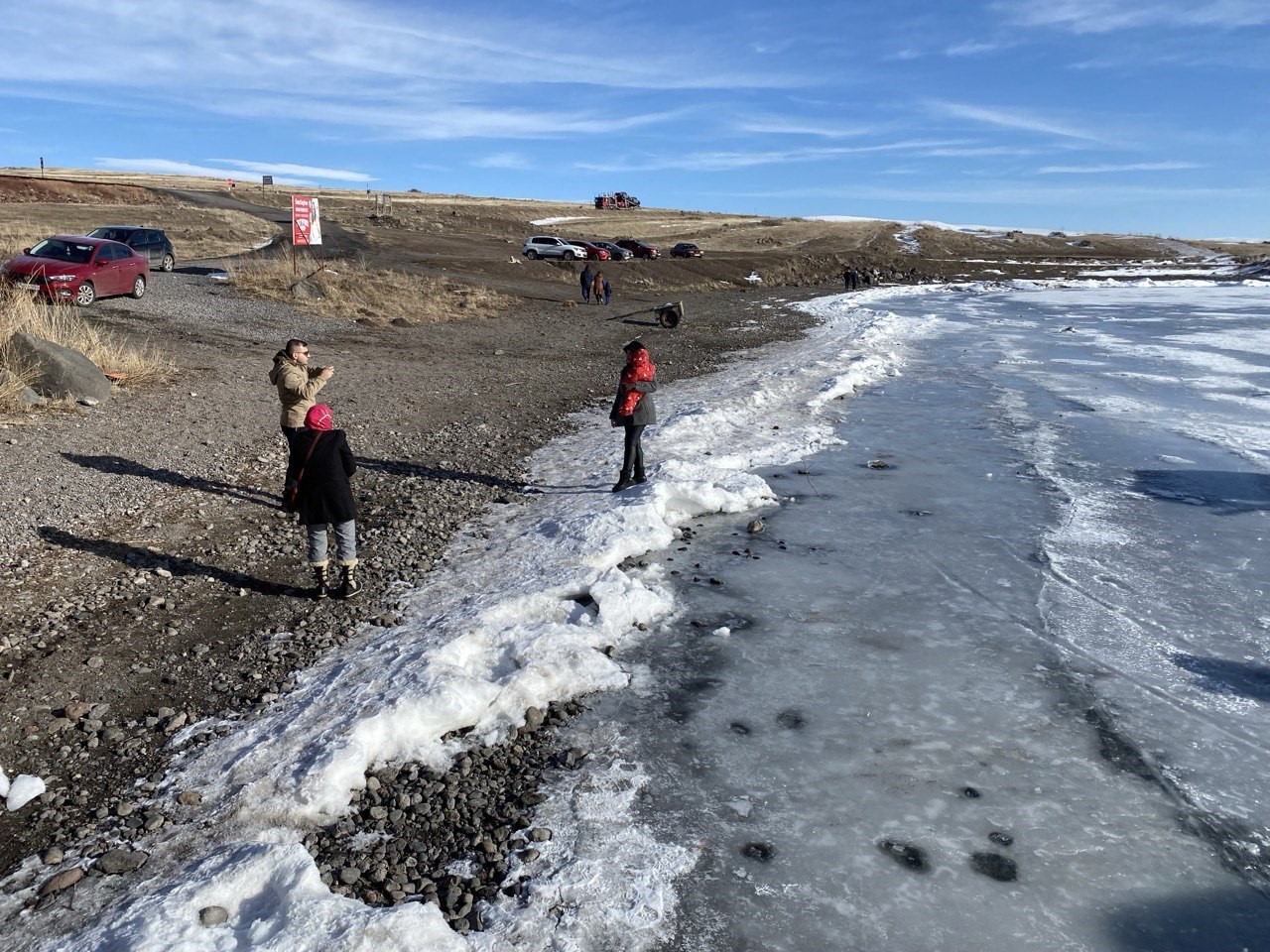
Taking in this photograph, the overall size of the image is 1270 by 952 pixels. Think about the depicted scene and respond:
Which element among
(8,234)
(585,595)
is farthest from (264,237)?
(585,595)

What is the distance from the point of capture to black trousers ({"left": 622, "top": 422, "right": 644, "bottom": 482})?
938 cm

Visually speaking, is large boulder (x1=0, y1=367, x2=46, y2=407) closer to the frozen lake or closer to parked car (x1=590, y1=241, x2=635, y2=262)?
the frozen lake

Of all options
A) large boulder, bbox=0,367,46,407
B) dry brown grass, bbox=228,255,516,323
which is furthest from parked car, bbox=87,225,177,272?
large boulder, bbox=0,367,46,407

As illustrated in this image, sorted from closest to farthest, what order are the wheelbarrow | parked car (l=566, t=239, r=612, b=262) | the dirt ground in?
the dirt ground, the wheelbarrow, parked car (l=566, t=239, r=612, b=262)

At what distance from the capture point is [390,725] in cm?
500

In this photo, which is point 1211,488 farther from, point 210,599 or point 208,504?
point 208,504

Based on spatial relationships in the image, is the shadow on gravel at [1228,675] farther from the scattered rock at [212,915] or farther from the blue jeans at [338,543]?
the blue jeans at [338,543]

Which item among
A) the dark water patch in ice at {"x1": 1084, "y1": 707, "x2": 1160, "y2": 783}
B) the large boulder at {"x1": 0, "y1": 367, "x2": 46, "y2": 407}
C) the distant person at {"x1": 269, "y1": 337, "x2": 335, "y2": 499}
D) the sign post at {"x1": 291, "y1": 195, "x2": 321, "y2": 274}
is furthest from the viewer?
the sign post at {"x1": 291, "y1": 195, "x2": 321, "y2": 274}

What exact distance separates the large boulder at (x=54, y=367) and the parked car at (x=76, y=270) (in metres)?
7.21

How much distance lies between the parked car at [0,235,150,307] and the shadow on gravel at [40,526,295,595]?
1200 centimetres

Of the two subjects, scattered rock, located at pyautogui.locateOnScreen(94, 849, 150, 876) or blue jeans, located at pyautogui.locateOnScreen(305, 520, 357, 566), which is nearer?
scattered rock, located at pyautogui.locateOnScreen(94, 849, 150, 876)

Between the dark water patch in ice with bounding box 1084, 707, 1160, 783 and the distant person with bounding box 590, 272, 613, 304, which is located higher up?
the distant person with bounding box 590, 272, 613, 304

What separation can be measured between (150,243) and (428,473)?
20.4m

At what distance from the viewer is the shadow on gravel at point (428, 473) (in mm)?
10219
